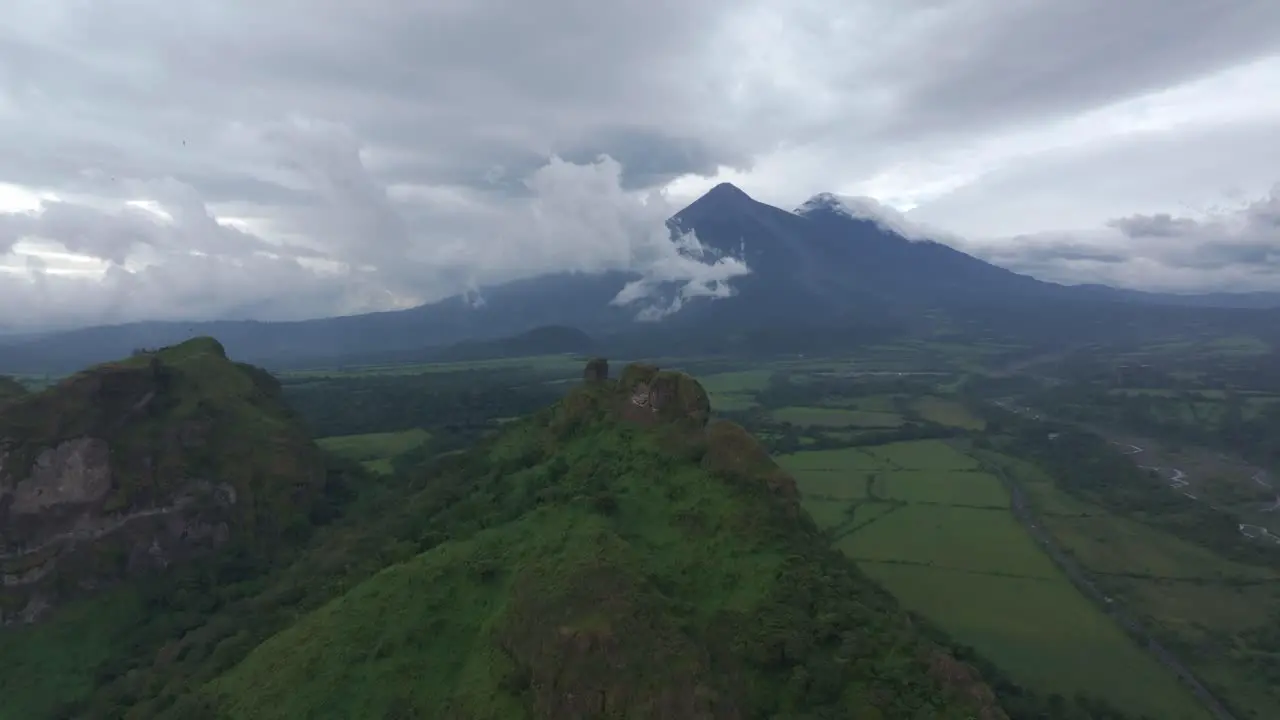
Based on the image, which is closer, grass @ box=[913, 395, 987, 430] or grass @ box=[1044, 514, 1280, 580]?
grass @ box=[1044, 514, 1280, 580]

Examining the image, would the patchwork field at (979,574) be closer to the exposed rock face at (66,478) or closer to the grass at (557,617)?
the grass at (557,617)

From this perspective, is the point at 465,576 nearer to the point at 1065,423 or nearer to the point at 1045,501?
the point at 1045,501

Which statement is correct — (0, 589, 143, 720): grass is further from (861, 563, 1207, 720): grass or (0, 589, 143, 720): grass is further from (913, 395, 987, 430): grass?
(913, 395, 987, 430): grass

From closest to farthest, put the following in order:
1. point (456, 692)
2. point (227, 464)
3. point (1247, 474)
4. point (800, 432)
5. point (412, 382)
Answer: point (456, 692) → point (227, 464) → point (1247, 474) → point (800, 432) → point (412, 382)

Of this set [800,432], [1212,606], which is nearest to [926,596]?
[1212,606]

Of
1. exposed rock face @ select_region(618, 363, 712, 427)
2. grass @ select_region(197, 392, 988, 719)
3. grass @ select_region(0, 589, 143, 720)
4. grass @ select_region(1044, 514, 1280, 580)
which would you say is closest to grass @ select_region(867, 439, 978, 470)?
grass @ select_region(1044, 514, 1280, 580)
